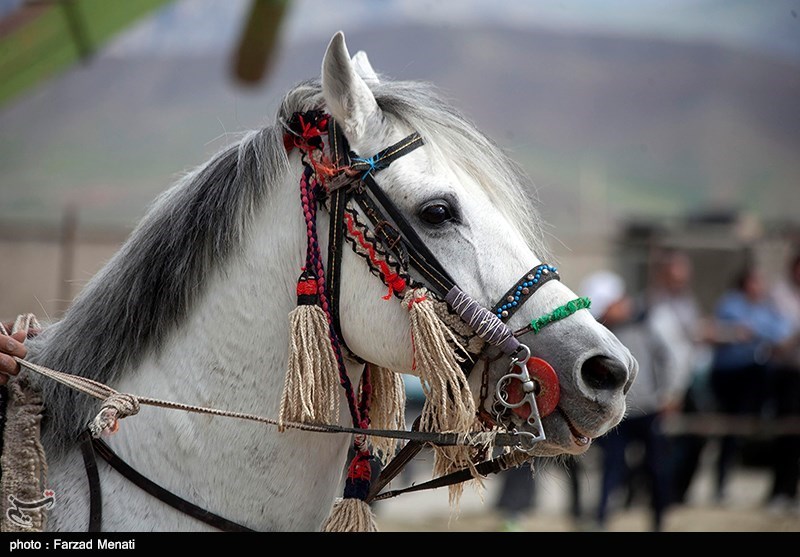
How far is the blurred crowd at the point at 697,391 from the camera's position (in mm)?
7910

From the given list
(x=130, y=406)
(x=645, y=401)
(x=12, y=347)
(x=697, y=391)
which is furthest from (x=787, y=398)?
(x=12, y=347)

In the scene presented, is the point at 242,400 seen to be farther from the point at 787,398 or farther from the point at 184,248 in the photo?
the point at 787,398

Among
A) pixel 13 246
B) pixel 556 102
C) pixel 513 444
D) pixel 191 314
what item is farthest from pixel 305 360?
pixel 556 102

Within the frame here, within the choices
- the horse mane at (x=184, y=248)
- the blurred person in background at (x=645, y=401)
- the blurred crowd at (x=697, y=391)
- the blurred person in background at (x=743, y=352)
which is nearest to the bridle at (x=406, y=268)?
the horse mane at (x=184, y=248)

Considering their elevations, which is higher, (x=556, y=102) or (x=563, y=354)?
(x=556, y=102)

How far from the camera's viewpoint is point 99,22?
9.59 m

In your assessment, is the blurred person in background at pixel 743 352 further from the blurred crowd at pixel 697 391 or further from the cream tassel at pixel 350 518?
the cream tassel at pixel 350 518

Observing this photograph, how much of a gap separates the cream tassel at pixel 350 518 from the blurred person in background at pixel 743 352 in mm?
8132

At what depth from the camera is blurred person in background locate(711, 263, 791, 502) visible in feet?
31.6

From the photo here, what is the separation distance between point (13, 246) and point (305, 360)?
791cm

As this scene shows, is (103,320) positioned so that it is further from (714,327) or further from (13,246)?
(714,327)

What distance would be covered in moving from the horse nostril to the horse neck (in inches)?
27.9

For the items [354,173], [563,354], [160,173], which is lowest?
[563,354]

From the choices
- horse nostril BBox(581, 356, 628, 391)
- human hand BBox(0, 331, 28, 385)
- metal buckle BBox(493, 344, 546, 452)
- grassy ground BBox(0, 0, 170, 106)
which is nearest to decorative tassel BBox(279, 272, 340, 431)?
metal buckle BBox(493, 344, 546, 452)
